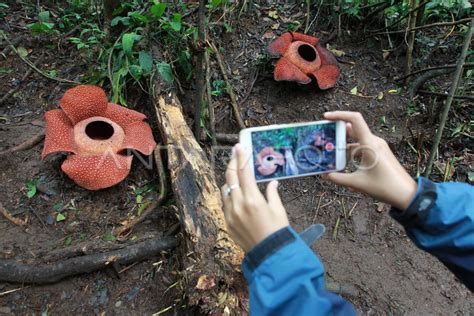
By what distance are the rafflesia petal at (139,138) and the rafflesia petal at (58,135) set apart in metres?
0.40

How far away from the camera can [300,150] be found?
1.66 meters

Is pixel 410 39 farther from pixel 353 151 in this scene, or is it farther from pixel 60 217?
pixel 60 217

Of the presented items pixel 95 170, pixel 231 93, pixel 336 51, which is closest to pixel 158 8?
pixel 231 93

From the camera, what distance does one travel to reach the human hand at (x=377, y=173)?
1431mm

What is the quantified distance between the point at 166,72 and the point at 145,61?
21 centimetres

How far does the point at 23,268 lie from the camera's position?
2406 mm

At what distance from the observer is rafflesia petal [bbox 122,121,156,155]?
3002mm

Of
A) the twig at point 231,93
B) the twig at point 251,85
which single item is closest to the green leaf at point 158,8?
the twig at point 231,93

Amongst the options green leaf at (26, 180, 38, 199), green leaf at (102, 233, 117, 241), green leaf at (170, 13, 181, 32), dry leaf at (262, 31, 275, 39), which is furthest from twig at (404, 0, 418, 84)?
green leaf at (26, 180, 38, 199)

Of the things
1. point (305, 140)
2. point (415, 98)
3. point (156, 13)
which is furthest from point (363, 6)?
point (305, 140)

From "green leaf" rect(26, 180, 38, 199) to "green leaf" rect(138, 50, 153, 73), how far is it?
1.23 m

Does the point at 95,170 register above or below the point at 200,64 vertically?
below

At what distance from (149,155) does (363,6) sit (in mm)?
2909

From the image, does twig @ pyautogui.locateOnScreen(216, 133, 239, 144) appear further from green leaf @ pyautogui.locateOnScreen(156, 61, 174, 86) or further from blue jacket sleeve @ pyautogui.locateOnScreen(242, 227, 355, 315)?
blue jacket sleeve @ pyautogui.locateOnScreen(242, 227, 355, 315)
